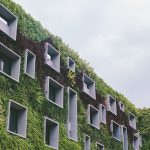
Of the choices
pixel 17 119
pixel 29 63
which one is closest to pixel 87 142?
pixel 29 63

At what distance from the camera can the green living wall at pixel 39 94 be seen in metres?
24.1

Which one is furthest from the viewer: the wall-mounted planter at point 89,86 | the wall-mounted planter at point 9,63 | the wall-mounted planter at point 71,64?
the wall-mounted planter at point 89,86

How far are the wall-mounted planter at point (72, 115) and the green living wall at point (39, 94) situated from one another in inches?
20.2

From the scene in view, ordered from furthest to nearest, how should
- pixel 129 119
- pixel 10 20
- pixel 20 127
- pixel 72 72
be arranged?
pixel 129 119
pixel 72 72
pixel 10 20
pixel 20 127

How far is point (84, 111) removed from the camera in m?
33.0

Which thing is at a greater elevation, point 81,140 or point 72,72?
point 72,72

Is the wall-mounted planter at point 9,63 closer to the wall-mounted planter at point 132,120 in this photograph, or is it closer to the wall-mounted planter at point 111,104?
the wall-mounted planter at point 111,104

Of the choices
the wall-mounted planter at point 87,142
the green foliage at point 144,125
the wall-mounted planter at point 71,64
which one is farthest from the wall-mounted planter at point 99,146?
the green foliage at point 144,125

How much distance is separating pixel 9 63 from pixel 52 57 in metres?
5.95

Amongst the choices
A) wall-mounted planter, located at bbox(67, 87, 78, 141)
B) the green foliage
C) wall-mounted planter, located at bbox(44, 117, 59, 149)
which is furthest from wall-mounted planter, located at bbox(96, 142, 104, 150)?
the green foliage

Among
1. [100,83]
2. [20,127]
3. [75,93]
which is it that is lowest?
[20,127]

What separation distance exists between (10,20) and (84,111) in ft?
32.7

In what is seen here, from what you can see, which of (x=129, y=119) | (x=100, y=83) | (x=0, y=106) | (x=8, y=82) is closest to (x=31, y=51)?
(x=8, y=82)

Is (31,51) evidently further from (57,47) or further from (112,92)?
(112,92)
